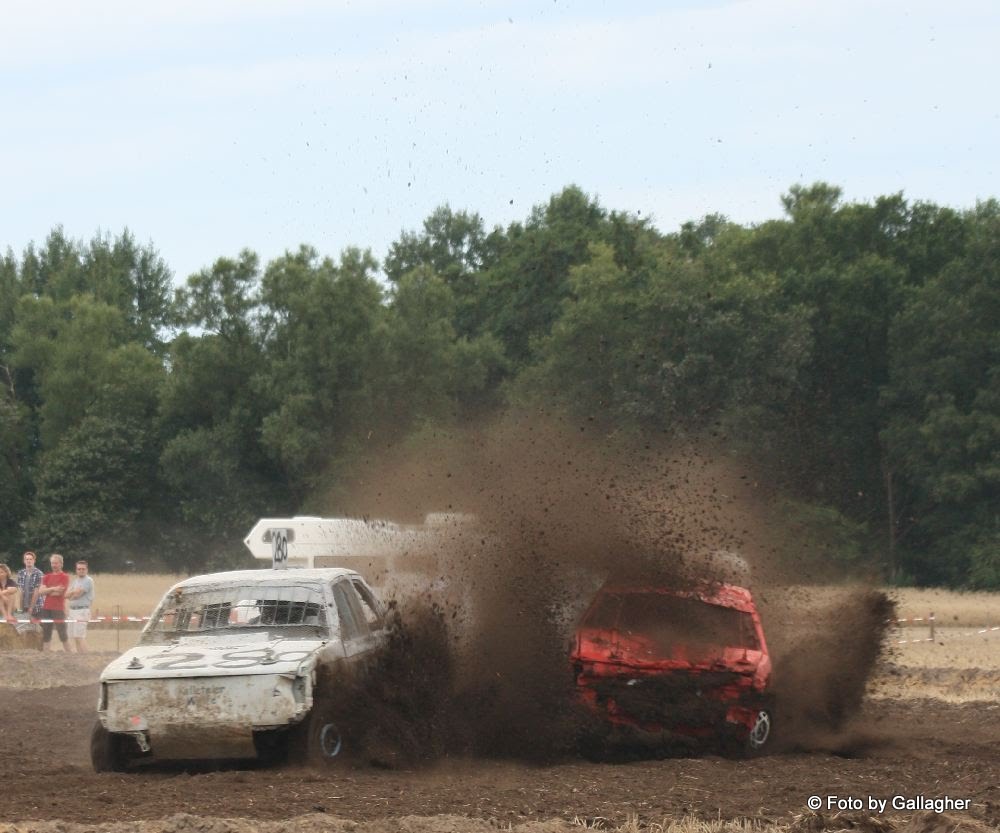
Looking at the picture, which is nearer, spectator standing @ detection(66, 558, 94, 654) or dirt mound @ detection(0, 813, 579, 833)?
dirt mound @ detection(0, 813, 579, 833)

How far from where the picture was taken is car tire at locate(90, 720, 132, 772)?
11781 millimetres

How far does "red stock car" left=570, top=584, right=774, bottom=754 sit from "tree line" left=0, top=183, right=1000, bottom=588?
3246 cm

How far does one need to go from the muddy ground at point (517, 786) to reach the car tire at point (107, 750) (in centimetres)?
16

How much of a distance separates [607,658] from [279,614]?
8.67ft

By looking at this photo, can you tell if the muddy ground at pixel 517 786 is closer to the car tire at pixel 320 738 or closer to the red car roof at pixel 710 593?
the car tire at pixel 320 738

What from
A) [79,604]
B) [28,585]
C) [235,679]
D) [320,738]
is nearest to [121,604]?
[28,585]

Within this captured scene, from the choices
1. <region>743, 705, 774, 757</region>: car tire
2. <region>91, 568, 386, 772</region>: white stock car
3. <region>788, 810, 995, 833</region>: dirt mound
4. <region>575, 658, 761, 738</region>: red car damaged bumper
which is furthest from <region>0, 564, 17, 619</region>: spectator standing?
<region>788, 810, 995, 833</region>: dirt mound

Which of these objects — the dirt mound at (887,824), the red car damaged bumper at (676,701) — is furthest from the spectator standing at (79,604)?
the dirt mound at (887,824)

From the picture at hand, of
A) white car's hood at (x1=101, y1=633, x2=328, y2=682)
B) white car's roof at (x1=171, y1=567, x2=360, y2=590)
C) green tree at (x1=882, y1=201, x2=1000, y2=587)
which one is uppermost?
green tree at (x1=882, y1=201, x2=1000, y2=587)

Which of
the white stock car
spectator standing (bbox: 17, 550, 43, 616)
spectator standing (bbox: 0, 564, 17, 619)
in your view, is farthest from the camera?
spectator standing (bbox: 0, 564, 17, 619)

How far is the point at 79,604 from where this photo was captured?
25.9m

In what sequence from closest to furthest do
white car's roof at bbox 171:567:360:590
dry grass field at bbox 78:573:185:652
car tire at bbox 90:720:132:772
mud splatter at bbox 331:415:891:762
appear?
1. car tire at bbox 90:720:132:772
2. mud splatter at bbox 331:415:891:762
3. white car's roof at bbox 171:567:360:590
4. dry grass field at bbox 78:573:185:652

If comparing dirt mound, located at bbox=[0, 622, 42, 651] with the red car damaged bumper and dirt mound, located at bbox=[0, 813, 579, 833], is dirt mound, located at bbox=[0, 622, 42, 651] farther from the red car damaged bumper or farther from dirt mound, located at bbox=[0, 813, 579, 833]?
dirt mound, located at bbox=[0, 813, 579, 833]

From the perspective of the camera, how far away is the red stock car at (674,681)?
12539 mm
